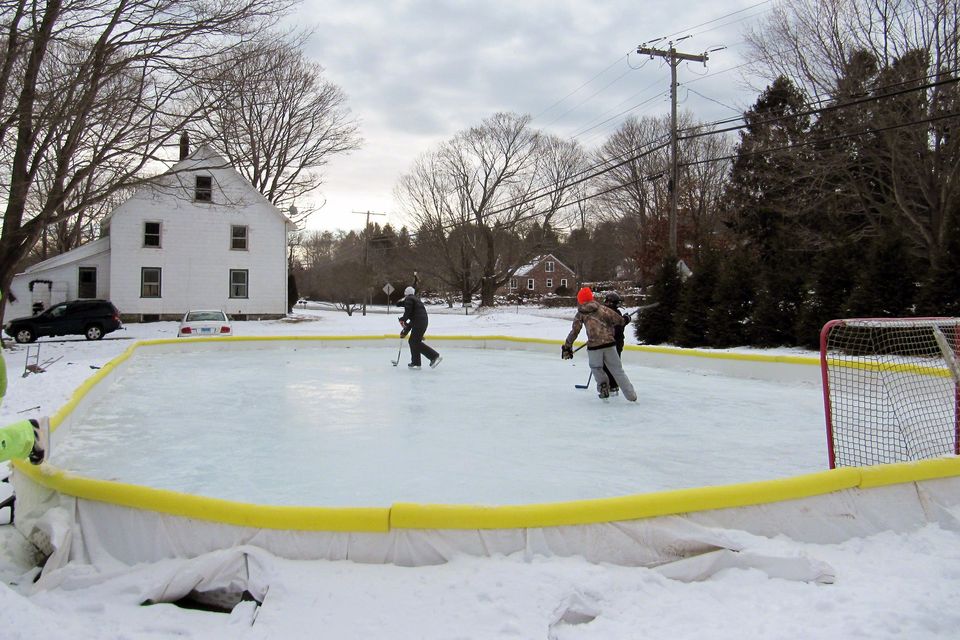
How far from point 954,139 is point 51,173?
874 inches

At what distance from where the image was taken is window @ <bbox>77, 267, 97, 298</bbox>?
28.9 meters

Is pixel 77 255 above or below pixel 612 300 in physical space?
above

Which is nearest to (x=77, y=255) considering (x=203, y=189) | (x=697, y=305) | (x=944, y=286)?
(x=203, y=189)

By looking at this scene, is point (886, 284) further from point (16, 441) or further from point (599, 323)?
point (16, 441)

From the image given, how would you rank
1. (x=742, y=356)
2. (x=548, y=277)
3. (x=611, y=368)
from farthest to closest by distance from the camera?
(x=548, y=277)
(x=742, y=356)
(x=611, y=368)

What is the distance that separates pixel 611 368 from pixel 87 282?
27.5 metres

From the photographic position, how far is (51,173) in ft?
52.2

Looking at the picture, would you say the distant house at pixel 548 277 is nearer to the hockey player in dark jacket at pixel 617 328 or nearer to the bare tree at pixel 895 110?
the bare tree at pixel 895 110

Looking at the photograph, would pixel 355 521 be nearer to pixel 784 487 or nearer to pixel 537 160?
pixel 784 487

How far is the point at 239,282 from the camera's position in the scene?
30781 mm

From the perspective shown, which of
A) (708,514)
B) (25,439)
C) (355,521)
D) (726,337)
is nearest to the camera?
(355,521)

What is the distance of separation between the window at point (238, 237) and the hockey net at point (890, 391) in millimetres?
27900

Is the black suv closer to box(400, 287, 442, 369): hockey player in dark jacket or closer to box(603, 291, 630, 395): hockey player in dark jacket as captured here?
box(400, 287, 442, 369): hockey player in dark jacket

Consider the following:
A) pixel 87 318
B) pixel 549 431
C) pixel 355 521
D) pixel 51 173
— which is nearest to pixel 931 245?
pixel 549 431
